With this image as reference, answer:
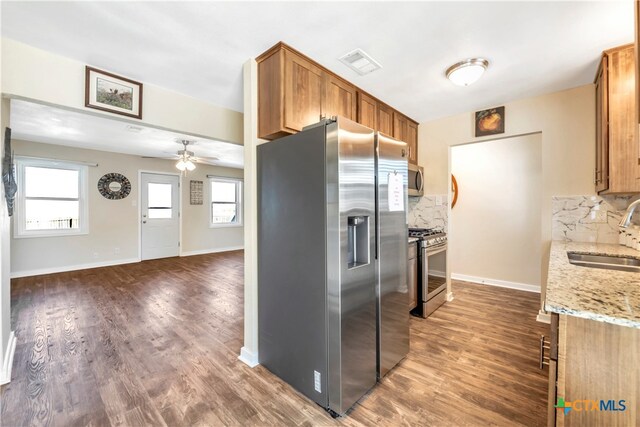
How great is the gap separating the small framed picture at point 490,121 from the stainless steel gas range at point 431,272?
135cm

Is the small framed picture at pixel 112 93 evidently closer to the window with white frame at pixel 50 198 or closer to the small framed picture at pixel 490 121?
the small framed picture at pixel 490 121

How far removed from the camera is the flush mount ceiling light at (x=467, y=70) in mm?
2131

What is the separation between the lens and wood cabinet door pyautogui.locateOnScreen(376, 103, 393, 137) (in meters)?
2.94

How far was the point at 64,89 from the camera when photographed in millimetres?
1981

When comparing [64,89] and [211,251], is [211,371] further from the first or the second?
[211,251]

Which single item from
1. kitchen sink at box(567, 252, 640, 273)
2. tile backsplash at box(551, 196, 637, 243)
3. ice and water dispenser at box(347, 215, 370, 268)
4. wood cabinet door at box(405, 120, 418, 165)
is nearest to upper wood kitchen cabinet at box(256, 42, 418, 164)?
ice and water dispenser at box(347, 215, 370, 268)

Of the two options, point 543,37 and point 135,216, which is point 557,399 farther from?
point 135,216

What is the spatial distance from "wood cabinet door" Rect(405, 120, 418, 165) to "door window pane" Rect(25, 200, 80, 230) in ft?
21.0

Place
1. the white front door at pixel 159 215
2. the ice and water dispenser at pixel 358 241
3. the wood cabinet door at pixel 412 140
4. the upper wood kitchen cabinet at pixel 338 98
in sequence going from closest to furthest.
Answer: the ice and water dispenser at pixel 358 241 < the upper wood kitchen cabinet at pixel 338 98 < the wood cabinet door at pixel 412 140 < the white front door at pixel 159 215

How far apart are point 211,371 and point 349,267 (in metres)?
1.41

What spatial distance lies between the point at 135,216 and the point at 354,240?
603 centimetres

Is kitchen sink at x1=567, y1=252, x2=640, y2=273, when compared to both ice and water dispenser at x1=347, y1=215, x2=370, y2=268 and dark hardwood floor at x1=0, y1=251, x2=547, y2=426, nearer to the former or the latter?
dark hardwood floor at x1=0, y1=251, x2=547, y2=426

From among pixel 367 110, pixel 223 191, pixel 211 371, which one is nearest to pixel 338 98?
pixel 367 110

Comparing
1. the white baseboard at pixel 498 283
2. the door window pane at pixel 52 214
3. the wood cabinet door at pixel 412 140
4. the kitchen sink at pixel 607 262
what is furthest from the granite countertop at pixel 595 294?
the door window pane at pixel 52 214
